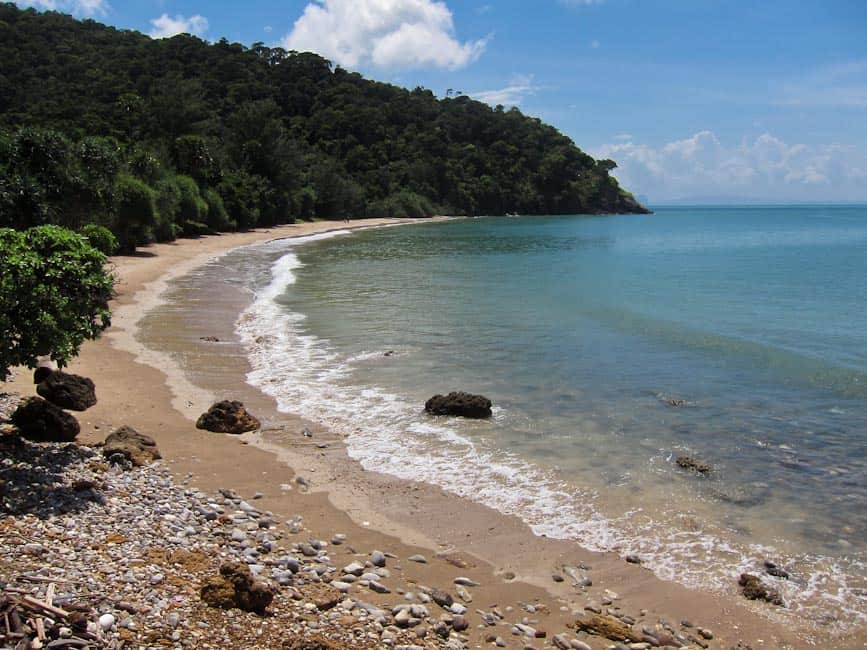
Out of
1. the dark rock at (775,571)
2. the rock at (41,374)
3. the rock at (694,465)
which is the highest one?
the rock at (41,374)

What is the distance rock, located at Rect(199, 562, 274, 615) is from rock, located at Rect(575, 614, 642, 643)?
286cm

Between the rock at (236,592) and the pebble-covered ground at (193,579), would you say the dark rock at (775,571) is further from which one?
the rock at (236,592)

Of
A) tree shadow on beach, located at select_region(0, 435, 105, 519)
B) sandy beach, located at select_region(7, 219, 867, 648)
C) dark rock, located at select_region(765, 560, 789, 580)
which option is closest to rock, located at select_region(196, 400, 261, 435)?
sandy beach, located at select_region(7, 219, 867, 648)

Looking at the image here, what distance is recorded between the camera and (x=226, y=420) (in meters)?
11.5

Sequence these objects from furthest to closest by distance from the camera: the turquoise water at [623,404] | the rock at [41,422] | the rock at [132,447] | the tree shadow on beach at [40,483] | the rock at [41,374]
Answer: the rock at [41,374], the rock at [41,422], the rock at [132,447], the turquoise water at [623,404], the tree shadow on beach at [40,483]

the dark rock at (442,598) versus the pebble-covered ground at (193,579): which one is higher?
the pebble-covered ground at (193,579)

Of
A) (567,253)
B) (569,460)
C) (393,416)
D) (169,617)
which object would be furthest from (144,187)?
(169,617)

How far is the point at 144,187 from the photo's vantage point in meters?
42.1

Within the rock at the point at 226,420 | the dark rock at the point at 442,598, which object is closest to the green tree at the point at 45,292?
the rock at the point at 226,420

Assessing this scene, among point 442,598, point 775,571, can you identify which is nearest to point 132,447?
point 442,598

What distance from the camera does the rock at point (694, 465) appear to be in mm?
10656

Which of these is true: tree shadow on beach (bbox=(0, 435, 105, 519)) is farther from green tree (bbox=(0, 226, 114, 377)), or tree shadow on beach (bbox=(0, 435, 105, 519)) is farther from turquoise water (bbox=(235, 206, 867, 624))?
turquoise water (bbox=(235, 206, 867, 624))

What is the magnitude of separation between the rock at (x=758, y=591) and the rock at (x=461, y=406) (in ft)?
19.6

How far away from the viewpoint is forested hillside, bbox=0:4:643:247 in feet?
120
